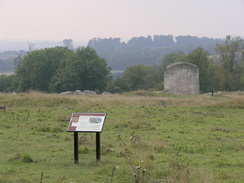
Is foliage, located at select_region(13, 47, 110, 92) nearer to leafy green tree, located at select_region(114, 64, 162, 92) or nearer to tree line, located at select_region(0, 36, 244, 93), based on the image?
tree line, located at select_region(0, 36, 244, 93)

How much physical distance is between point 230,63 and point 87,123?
205 ft

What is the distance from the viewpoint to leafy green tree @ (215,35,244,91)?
219 ft

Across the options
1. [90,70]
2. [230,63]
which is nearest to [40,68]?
[90,70]

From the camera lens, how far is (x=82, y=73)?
2375 inches

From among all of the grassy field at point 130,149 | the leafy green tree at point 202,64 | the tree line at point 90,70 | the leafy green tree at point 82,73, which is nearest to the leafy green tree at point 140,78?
the tree line at point 90,70

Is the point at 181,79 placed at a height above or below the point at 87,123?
below

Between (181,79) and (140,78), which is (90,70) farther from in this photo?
(140,78)

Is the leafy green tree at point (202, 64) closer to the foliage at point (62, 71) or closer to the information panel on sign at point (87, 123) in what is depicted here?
the foliage at point (62, 71)

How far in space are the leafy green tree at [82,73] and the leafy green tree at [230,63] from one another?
821 inches

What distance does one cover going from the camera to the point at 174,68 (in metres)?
48.7

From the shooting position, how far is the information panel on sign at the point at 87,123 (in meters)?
9.86

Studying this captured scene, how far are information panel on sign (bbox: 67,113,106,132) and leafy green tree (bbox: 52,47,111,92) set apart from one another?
160 feet

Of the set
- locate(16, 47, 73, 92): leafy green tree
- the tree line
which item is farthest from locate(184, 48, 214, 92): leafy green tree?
locate(16, 47, 73, 92): leafy green tree

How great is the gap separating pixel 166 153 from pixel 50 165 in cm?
360
